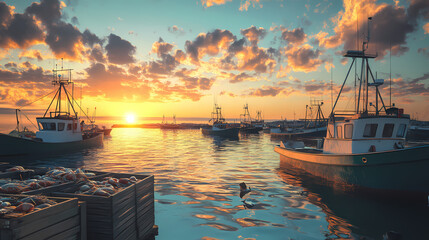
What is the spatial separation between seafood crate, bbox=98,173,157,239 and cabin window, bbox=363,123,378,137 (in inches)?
526

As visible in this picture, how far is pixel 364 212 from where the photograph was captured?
10086 mm

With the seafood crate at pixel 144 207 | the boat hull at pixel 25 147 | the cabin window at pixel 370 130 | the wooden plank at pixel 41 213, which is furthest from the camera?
the boat hull at pixel 25 147

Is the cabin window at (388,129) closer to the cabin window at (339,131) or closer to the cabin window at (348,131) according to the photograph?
the cabin window at (348,131)

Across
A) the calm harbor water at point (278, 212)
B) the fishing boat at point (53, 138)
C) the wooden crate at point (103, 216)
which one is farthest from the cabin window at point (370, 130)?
the fishing boat at point (53, 138)

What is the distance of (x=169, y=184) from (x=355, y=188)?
10.8 meters

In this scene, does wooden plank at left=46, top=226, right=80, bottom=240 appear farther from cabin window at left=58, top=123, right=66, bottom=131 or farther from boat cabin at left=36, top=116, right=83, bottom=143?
cabin window at left=58, top=123, right=66, bottom=131

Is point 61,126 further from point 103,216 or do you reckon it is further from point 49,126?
point 103,216

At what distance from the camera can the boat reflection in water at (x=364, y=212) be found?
320 inches

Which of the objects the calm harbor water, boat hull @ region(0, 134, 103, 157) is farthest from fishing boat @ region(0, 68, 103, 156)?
the calm harbor water

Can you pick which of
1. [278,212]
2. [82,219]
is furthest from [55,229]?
[278,212]

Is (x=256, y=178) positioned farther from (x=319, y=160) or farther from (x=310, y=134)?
(x=310, y=134)

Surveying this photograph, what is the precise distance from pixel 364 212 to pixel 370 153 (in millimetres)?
3598

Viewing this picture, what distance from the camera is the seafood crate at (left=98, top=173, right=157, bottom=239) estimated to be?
19.7 feet

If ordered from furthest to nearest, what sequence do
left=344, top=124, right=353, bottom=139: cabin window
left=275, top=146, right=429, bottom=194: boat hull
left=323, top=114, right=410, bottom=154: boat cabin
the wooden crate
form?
left=344, top=124, right=353, bottom=139: cabin window → left=323, top=114, right=410, bottom=154: boat cabin → left=275, top=146, right=429, bottom=194: boat hull → the wooden crate
